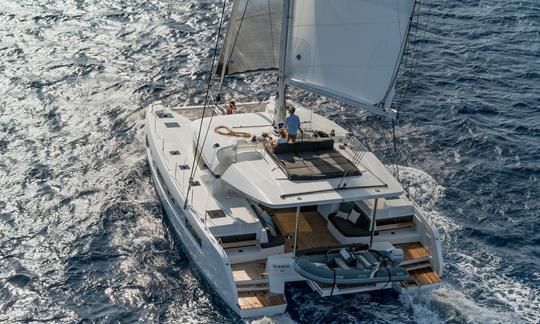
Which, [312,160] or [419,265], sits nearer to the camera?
[419,265]

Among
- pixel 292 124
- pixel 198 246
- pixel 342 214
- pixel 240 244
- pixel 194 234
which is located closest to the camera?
pixel 240 244

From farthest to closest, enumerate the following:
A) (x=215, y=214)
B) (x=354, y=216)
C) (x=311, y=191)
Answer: (x=354, y=216) → (x=215, y=214) → (x=311, y=191)

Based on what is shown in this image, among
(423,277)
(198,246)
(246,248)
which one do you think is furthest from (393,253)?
(198,246)

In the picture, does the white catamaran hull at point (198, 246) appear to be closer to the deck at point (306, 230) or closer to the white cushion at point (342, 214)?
the deck at point (306, 230)

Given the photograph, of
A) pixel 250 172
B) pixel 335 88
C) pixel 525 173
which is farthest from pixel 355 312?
pixel 525 173

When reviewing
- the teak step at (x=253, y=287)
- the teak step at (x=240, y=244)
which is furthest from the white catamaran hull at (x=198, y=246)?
the teak step at (x=240, y=244)

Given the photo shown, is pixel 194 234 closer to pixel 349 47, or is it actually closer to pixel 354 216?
pixel 354 216

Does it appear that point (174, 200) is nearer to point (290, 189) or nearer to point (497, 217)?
point (290, 189)

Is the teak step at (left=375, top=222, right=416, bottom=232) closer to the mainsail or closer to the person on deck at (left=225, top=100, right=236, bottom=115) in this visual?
the mainsail
